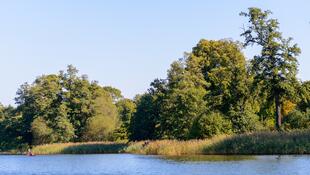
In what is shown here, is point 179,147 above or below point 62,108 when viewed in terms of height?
below

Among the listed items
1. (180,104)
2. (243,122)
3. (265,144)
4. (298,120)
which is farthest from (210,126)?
(265,144)

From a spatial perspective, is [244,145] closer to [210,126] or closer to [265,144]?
[265,144]

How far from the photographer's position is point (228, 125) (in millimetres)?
50062

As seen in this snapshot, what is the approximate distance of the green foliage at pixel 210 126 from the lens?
48812mm

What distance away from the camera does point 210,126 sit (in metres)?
48.8

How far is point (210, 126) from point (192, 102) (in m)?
6.53

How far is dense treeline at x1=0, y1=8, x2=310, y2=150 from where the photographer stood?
49.7m

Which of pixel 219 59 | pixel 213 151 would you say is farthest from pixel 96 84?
pixel 213 151

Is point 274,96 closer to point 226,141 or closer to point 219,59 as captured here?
point 226,141

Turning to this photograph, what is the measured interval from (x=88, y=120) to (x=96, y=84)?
10176 millimetres

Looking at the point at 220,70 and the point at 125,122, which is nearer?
the point at 220,70

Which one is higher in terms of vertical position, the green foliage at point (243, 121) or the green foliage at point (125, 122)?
the green foliage at point (125, 122)

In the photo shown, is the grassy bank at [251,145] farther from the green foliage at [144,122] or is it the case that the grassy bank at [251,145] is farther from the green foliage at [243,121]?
the green foliage at [144,122]

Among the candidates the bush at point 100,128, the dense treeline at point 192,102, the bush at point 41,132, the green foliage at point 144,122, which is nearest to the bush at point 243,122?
the dense treeline at point 192,102
